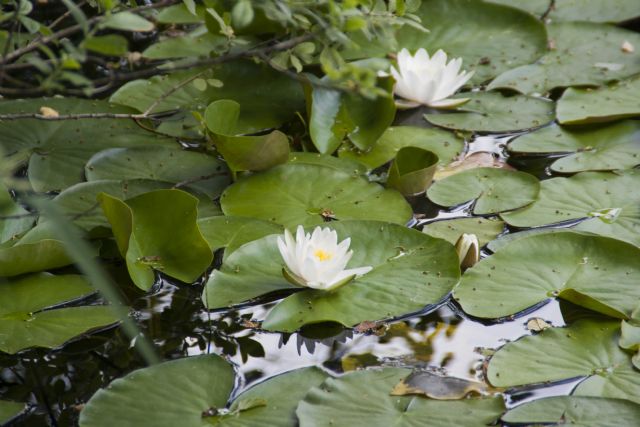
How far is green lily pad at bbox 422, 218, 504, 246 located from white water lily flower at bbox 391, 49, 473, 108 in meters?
0.56

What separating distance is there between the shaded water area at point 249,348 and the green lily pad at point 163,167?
453 millimetres

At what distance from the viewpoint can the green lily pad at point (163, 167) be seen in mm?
2180

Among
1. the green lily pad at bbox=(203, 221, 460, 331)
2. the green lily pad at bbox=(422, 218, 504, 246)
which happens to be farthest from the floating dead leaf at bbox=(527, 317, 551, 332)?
the green lily pad at bbox=(422, 218, 504, 246)

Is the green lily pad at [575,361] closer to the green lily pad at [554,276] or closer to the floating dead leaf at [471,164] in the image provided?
the green lily pad at [554,276]

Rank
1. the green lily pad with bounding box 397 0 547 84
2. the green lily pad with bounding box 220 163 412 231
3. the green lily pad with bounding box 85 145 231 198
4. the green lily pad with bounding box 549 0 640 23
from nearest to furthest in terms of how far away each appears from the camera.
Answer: the green lily pad with bounding box 220 163 412 231 < the green lily pad with bounding box 85 145 231 198 < the green lily pad with bounding box 397 0 547 84 < the green lily pad with bounding box 549 0 640 23

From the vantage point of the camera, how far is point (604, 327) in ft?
5.47

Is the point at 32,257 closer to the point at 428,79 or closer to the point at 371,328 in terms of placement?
the point at 371,328

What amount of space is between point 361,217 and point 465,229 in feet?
0.82

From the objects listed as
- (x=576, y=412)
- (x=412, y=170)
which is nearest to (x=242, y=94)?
(x=412, y=170)

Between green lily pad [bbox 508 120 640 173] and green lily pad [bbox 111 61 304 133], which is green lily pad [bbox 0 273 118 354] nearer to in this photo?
green lily pad [bbox 111 61 304 133]

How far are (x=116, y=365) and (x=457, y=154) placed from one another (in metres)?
1.15

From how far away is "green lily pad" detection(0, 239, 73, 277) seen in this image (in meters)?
1.80

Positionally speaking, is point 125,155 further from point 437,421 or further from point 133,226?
point 437,421

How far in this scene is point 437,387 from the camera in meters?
1.52
